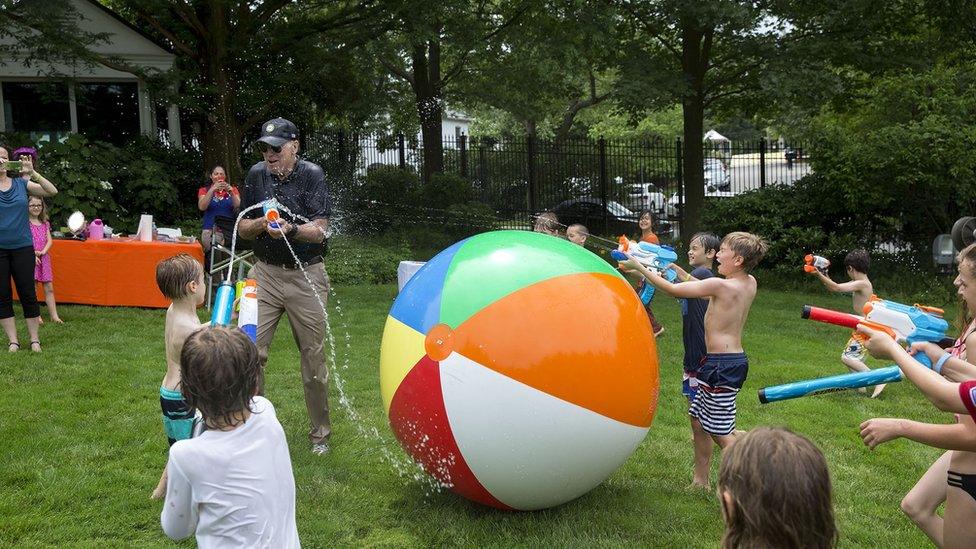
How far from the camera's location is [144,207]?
15344mm

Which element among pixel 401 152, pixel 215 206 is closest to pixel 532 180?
pixel 401 152

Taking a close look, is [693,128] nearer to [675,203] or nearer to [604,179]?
[604,179]

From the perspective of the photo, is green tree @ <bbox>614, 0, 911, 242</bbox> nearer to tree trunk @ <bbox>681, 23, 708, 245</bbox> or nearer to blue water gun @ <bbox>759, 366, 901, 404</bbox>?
tree trunk @ <bbox>681, 23, 708, 245</bbox>

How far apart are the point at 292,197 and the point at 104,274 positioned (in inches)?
252

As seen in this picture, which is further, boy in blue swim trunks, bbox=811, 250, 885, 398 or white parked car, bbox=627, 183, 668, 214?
white parked car, bbox=627, 183, 668, 214

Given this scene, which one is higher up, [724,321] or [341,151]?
[341,151]

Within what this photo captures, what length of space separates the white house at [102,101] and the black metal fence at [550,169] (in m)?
3.62

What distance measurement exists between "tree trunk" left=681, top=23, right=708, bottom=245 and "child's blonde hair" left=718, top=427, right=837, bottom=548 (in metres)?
13.5

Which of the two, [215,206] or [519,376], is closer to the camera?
[519,376]

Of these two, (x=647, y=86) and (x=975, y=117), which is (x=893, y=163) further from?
(x=647, y=86)

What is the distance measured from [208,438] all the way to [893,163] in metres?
13.1

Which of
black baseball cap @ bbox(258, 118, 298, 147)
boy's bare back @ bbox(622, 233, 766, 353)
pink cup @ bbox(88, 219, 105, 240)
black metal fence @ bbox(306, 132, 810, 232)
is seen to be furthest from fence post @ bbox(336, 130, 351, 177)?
boy's bare back @ bbox(622, 233, 766, 353)

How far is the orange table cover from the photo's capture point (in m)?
10.9

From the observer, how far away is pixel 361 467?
5.64m
